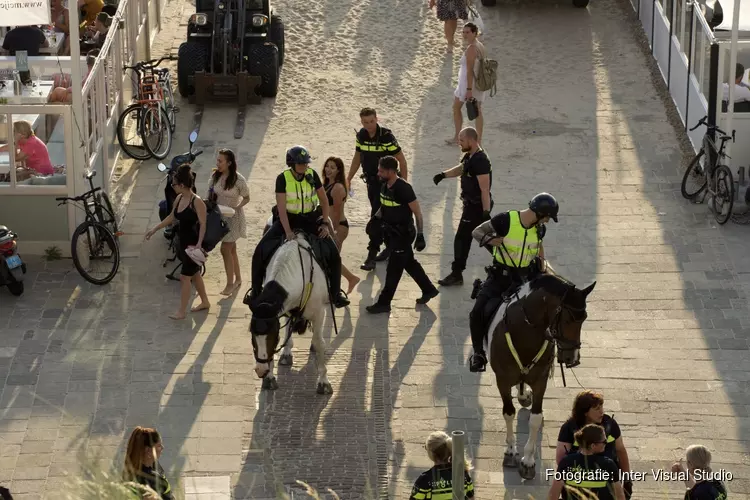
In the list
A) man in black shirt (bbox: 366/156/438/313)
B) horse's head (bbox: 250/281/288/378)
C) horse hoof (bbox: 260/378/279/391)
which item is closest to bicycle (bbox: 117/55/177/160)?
man in black shirt (bbox: 366/156/438/313)

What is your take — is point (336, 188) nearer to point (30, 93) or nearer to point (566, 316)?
point (30, 93)

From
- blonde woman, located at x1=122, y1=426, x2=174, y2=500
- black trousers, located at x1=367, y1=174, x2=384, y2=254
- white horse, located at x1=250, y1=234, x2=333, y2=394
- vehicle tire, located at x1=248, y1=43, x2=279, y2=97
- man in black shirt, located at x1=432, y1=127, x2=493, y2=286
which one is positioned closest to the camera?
blonde woman, located at x1=122, y1=426, x2=174, y2=500

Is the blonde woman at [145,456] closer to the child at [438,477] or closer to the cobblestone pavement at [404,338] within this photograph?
the cobblestone pavement at [404,338]

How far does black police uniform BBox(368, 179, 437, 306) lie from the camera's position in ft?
47.4

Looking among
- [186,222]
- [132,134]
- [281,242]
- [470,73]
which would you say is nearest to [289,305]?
[281,242]

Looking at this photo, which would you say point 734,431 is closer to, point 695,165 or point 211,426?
point 211,426

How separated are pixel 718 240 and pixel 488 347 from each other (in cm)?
566

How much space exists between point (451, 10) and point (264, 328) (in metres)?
11.9

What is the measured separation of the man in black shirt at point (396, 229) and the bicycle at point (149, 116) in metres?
4.71

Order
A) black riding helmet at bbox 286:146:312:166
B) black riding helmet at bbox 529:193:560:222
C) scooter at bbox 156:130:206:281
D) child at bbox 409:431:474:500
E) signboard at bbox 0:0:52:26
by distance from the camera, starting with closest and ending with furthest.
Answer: child at bbox 409:431:474:500
black riding helmet at bbox 529:193:560:222
black riding helmet at bbox 286:146:312:166
signboard at bbox 0:0:52:26
scooter at bbox 156:130:206:281

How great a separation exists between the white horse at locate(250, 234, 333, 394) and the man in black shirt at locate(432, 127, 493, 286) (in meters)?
2.40

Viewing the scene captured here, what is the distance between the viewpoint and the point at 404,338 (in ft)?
47.4

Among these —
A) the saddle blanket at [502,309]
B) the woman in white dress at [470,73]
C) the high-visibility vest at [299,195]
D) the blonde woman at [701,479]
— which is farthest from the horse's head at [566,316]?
the woman in white dress at [470,73]

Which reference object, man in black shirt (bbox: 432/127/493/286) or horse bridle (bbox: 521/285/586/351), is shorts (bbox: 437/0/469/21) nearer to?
man in black shirt (bbox: 432/127/493/286)
